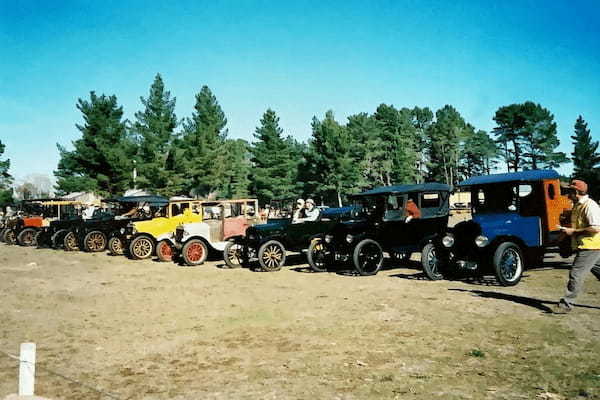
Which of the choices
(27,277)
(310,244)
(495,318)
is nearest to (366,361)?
(495,318)

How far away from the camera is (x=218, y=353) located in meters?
4.71

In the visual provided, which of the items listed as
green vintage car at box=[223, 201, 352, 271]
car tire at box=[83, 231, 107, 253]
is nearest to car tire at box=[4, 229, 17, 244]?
car tire at box=[83, 231, 107, 253]

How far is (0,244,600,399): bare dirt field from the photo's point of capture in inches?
148

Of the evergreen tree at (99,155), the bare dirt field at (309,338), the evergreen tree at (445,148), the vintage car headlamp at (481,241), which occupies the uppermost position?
the evergreen tree at (445,148)

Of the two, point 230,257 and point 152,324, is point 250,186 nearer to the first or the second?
point 230,257

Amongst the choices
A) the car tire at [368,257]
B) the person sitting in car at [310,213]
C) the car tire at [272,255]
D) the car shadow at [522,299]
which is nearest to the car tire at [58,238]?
the car tire at [272,255]

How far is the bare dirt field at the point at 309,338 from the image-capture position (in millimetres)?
3764

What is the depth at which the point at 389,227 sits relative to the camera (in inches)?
389

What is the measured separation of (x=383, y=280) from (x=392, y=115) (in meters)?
52.9

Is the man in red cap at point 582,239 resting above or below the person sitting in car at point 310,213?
below

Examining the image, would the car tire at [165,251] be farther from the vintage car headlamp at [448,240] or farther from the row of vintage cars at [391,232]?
the vintage car headlamp at [448,240]

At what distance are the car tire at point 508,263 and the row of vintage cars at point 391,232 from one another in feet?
0.06

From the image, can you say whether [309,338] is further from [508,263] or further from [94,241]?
[94,241]

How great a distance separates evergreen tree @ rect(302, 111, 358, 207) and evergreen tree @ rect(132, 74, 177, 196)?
15.0 metres
